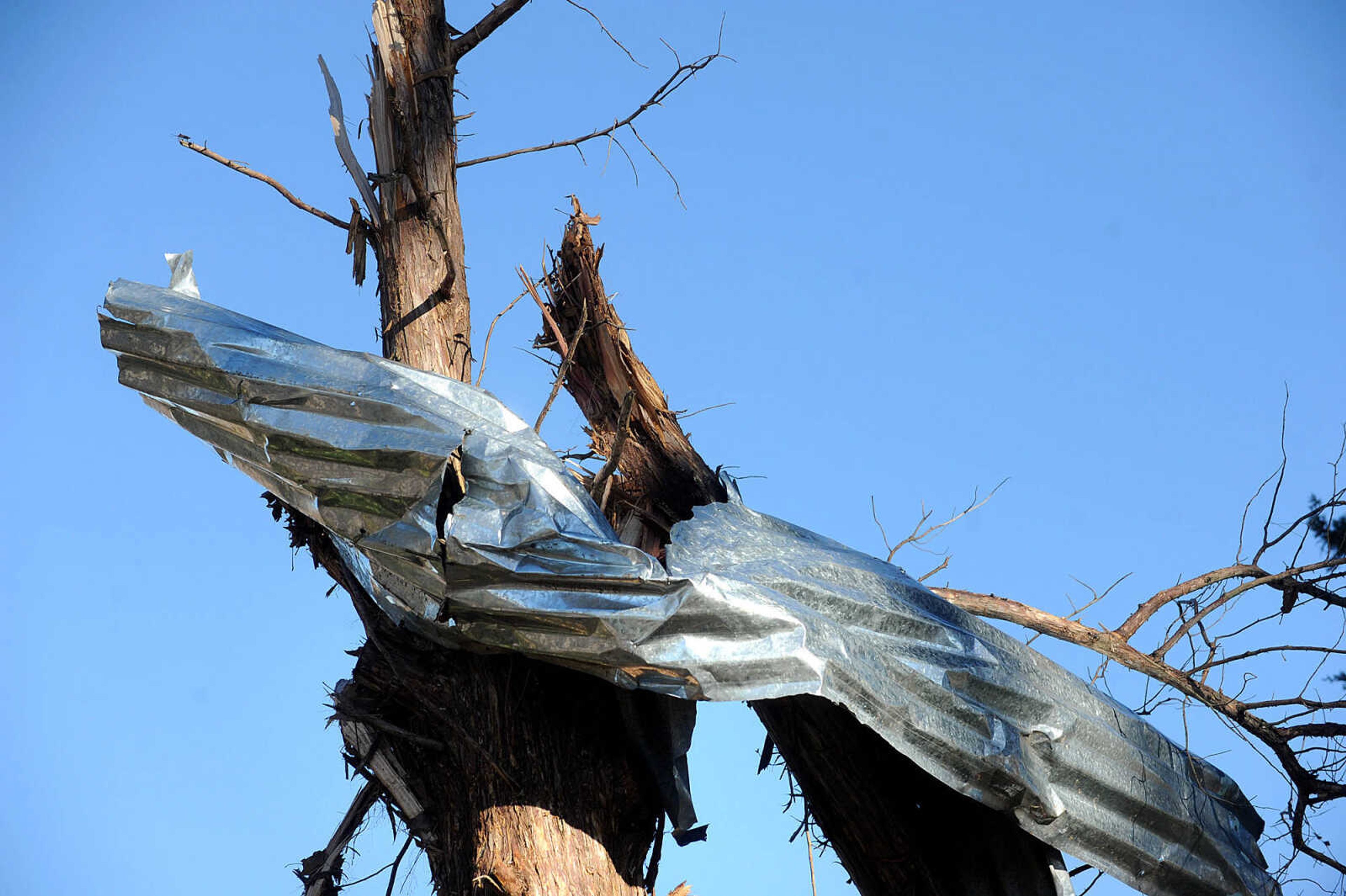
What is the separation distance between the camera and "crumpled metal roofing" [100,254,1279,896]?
95.1 inches

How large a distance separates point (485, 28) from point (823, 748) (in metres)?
2.64

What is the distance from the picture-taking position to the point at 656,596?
2.41m

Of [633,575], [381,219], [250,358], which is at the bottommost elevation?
[633,575]

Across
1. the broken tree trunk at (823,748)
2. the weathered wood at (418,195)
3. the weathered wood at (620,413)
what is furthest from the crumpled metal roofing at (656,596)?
the weathered wood at (418,195)

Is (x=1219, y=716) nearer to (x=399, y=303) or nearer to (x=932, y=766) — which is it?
(x=932, y=766)

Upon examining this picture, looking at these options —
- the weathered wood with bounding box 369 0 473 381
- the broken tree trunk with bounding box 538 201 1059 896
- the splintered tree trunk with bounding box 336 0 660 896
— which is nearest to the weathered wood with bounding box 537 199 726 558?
the broken tree trunk with bounding box 538 201 1059 896

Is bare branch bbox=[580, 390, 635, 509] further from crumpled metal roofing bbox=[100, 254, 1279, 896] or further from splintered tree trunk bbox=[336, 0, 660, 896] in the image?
splintered tree trunk bbox=[336, 0, 660, 896]

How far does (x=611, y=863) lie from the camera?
8.96 ft

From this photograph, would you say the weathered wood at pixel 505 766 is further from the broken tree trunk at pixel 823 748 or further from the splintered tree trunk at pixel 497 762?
the broken tree trunk at pixel 823 748

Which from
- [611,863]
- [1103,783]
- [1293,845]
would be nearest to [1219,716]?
[1293,845]

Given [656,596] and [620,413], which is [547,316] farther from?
[656,596]

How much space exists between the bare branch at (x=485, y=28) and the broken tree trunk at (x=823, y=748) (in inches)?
26.9

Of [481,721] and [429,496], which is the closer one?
[429,496]

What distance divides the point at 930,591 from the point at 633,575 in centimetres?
92
